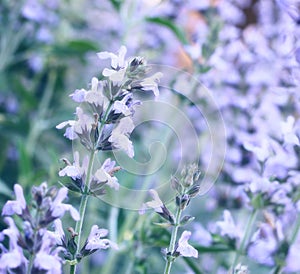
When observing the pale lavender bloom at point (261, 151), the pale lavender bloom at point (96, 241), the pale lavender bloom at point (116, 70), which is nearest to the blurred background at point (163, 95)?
the pale lavender bloom at point (261, 151)

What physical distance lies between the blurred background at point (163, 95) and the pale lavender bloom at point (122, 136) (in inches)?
14.6

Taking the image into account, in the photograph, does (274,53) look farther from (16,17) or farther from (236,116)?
(16,17)

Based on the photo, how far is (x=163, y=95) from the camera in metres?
1.79

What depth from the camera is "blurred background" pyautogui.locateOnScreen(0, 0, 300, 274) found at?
1372mm

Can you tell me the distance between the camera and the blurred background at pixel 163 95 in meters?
1.37

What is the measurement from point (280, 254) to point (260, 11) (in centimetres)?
116

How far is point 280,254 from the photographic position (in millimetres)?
1127

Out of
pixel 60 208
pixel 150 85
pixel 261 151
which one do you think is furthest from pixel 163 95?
pixel 60 208

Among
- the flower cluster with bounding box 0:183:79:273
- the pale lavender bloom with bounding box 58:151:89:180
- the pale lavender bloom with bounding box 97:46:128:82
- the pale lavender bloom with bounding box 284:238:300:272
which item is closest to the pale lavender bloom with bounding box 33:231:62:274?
the flower cluster with bounding box 0:183:79:273

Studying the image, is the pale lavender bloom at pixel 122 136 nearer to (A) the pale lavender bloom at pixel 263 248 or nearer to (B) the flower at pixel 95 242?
(B) the flower at pixel 95 242

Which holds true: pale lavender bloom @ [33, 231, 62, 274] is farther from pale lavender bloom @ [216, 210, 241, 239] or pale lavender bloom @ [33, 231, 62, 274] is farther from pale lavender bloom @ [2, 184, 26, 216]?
pale lavender bloom @ [216, 210, 241, 239]

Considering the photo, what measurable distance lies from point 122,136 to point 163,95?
0.98 m

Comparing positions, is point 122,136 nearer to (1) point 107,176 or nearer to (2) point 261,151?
(1) point 107,176

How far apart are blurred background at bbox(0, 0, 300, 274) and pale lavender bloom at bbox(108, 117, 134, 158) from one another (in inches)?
14.6
